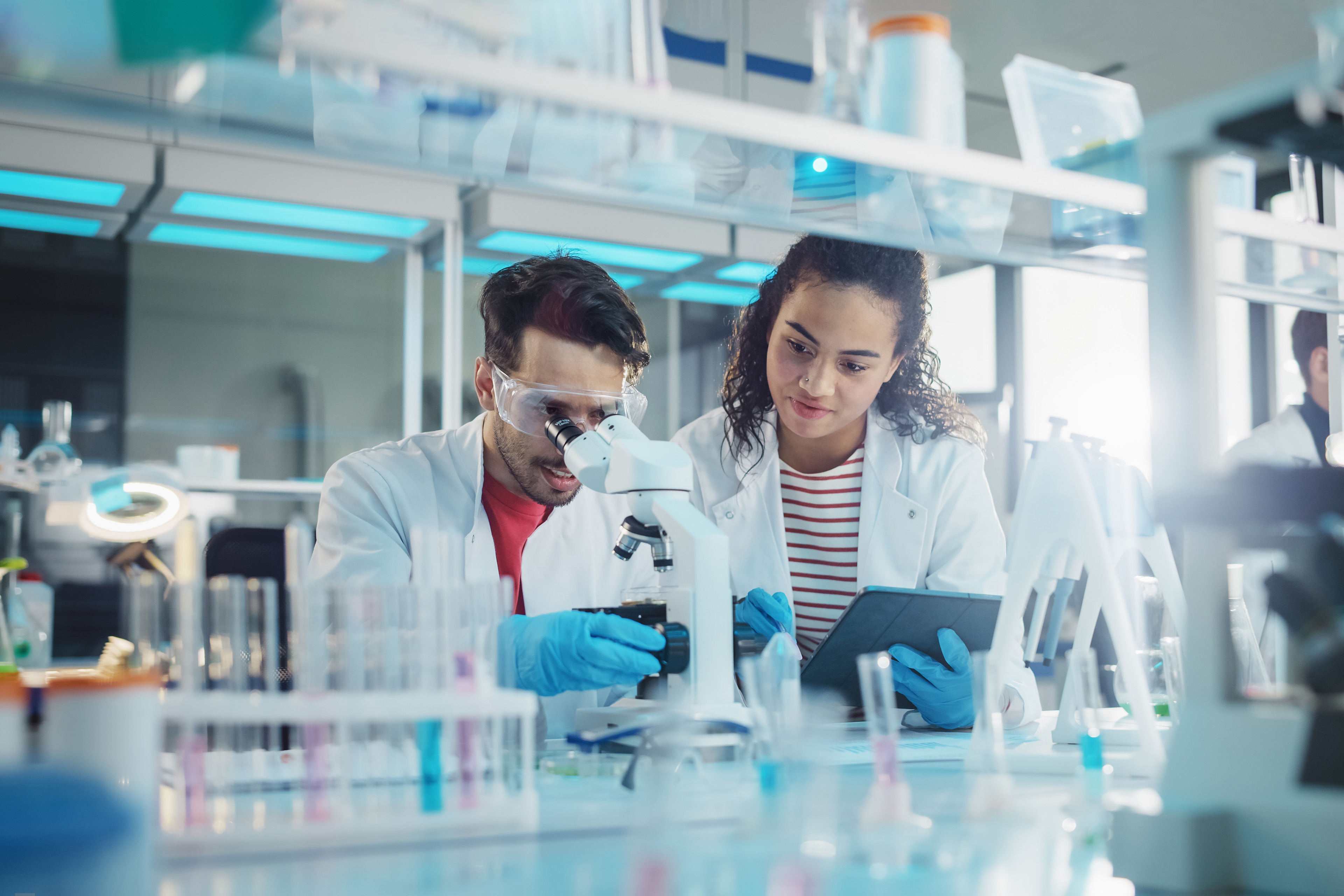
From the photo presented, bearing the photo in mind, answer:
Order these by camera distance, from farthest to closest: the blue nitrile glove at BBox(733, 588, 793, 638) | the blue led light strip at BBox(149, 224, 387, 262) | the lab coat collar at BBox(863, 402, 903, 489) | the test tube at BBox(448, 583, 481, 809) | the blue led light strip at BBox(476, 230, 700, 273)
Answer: the blue led light strip at BBox(476, 230, 700, 273) → the blue led light strip at BBox(149, 224, 387, 262) → the lab coat collar at BBox(863, 402, 903, 489) → the blue nitrile glove at BBox(733, 588, 793, 638) → the test tube at BBox(448, 583, 481, 809)

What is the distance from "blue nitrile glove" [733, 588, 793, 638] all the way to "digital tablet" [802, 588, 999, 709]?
5.5 inches

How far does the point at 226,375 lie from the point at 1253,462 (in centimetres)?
511

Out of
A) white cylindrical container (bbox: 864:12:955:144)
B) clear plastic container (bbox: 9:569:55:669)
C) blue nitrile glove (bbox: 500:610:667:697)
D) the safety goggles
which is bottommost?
clear plastic container (bbox: 9:569:55:669)

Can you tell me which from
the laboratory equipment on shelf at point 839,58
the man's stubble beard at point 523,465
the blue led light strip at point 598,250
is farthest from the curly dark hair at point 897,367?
the blue led light strip at point 598,250

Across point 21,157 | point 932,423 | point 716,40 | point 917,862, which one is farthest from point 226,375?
point 917,862

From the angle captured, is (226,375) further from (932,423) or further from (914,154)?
(914,154)

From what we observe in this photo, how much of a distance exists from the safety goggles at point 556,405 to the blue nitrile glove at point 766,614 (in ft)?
1.37

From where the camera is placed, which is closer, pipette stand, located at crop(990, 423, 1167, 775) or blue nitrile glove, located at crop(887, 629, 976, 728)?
pipette stand, located at crop(990, 423, 1167, 775)

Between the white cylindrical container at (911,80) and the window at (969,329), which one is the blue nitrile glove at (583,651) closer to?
the white cylindrical container at (911,80)

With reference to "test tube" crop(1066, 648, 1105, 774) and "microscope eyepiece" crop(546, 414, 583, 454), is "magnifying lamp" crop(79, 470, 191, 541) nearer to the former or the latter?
"microscope eyepiece" crop(546, 414, 583, 454)

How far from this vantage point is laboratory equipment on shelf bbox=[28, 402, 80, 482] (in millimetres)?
3951

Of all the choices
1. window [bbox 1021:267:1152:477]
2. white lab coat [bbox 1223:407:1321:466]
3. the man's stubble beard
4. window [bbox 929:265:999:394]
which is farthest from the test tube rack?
window [bbox 929:265:999:394]

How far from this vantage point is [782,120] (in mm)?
1162

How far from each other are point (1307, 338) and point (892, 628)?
210 cm
